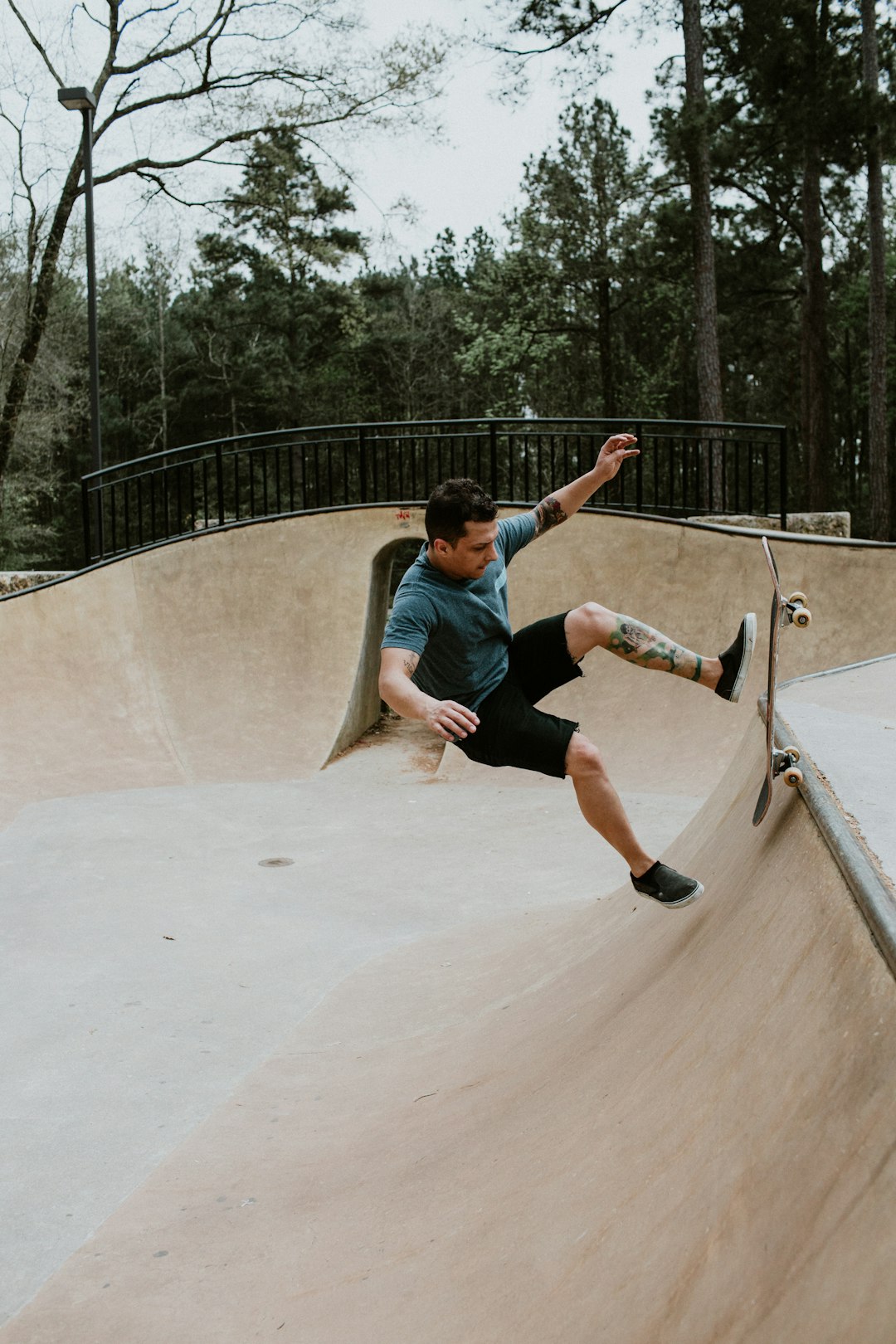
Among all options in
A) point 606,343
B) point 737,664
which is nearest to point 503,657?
point 737,664

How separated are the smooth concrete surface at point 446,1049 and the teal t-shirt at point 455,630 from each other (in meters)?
1.03

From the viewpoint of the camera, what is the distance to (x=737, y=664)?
3.57 m

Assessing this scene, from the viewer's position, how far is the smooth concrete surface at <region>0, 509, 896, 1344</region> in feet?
5.34

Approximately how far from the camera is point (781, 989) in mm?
1987

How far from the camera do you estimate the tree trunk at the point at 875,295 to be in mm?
18797

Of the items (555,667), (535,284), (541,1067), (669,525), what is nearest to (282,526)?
(669,525)

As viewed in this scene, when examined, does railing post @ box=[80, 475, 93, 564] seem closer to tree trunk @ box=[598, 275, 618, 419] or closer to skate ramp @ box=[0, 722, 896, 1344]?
skate ramp @ box=[0, 722, 896, 1344]

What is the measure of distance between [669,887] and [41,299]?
2192 cm

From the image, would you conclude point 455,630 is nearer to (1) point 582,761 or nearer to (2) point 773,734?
(1) point 582,761

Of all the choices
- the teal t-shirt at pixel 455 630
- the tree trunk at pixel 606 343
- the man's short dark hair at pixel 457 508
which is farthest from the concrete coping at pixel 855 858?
the tree trunk at pixel 606 343

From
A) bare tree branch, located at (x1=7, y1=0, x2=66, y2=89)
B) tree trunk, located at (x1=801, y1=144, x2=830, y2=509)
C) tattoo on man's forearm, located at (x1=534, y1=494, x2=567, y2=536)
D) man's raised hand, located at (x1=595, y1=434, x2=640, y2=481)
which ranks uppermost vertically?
bare tree branch, located at (x1=7, y1=0, x2=66, y2=89)

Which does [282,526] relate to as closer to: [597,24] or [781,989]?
[781,989]

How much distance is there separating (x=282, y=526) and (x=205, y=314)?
1154 inches

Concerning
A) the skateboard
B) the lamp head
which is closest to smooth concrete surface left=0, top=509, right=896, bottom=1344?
the skateboard
